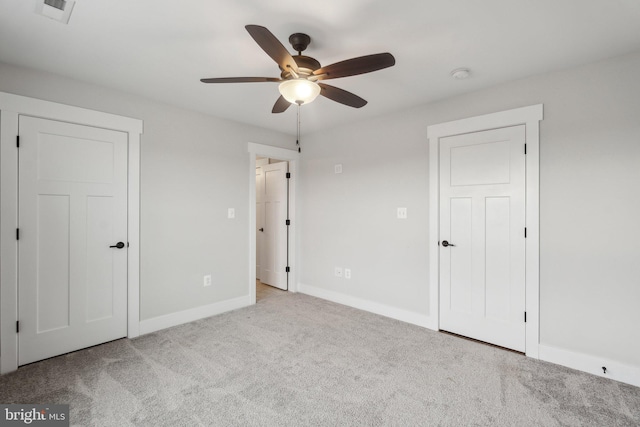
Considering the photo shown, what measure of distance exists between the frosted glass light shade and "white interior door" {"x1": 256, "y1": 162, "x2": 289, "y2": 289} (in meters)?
2.63

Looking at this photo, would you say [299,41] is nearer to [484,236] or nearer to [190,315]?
[484,236]

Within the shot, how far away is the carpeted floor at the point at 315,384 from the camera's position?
185 centimetres

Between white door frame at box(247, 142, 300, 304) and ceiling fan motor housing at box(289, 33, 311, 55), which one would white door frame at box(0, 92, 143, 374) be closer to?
white door frame at box(247, 142, 300, 304)

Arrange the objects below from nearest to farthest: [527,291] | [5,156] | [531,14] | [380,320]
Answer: [531,14]
[5,156]
[527,291]
[380,320]

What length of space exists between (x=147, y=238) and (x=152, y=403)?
1.63 m

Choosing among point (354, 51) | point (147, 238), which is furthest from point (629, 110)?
point (147, 238)

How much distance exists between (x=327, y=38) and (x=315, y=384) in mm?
2383

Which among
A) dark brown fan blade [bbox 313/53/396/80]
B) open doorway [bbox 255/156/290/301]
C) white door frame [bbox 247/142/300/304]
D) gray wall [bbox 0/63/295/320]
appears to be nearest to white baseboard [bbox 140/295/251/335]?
gray wall [bbox 0/63/295/320]

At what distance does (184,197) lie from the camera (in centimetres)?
336

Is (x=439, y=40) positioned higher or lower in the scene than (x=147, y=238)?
higher

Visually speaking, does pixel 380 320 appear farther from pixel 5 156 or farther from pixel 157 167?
pixel 5 156

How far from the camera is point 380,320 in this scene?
344cm

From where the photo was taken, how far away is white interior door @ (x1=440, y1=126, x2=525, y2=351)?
2.67m

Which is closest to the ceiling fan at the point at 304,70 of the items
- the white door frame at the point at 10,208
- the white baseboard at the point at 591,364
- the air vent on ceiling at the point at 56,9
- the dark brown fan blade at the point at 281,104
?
the dark brown fan blade at the point at 281,104
